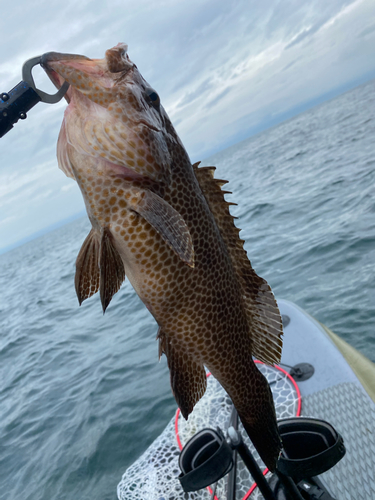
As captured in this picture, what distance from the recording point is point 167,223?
174cm

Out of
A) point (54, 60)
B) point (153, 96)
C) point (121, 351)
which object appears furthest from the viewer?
point (121, 351)

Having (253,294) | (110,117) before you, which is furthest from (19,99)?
(253,294)

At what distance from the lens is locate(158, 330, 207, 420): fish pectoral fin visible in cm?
204

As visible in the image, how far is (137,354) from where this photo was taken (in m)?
9.86

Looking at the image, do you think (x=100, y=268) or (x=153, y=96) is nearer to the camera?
(x=100, y=268)

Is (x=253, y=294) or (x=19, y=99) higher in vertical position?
(x=19, y=99)

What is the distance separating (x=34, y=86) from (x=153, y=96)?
0.61 meters

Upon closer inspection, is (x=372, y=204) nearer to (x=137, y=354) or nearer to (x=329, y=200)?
(x=329, y=200)

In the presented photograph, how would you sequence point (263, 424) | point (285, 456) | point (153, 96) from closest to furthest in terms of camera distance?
1. point (153, 96)
2. point (263, 424)
3. point (285, 456)

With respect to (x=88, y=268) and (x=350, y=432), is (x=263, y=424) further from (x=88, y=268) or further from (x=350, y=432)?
(x=350, y=432)

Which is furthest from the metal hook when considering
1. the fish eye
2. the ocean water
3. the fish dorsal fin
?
the ocean water

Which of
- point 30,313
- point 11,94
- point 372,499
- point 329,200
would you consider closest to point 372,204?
point 329,200

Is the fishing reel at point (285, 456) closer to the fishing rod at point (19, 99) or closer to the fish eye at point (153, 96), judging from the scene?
the fish eye at point (153, 96)

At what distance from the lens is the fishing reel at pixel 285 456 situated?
2143 millimetres
